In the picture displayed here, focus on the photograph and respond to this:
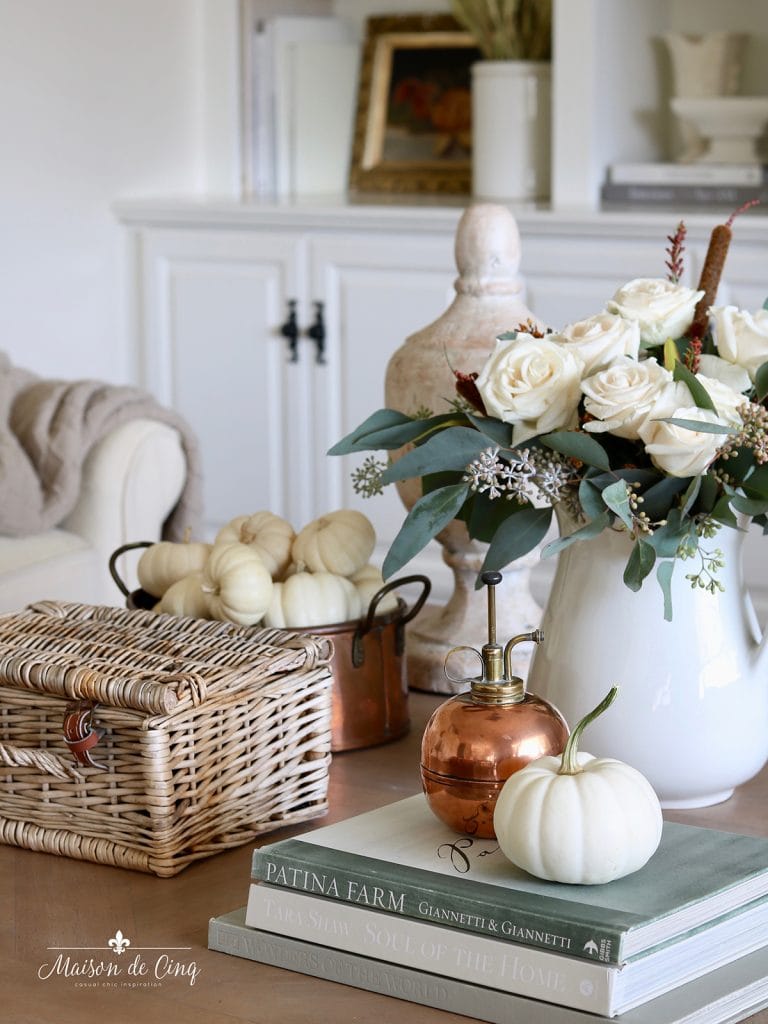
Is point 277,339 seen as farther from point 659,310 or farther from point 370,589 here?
point 659,310

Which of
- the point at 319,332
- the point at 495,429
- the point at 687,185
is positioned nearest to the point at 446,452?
the point at 495,429

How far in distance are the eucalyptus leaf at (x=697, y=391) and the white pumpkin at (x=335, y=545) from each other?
376 mm

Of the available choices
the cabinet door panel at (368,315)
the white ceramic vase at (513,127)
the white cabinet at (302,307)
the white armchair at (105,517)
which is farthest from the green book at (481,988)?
the white ceramic vase at (513,127)

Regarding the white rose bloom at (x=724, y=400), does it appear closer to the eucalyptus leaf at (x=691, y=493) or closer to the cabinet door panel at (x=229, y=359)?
the eucalyptus leaf at (x=691, y=493)

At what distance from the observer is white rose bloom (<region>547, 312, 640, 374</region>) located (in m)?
0.99

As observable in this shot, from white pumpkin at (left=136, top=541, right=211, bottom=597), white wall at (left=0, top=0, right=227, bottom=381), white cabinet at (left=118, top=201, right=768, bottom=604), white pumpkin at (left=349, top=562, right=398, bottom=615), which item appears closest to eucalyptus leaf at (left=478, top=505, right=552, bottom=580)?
white pumpkin at (left=349, top=562, right=398, bottom=615)

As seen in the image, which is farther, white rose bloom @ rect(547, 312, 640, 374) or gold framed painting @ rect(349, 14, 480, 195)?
gold framed painting @ rect(349, 14, 480, 195)

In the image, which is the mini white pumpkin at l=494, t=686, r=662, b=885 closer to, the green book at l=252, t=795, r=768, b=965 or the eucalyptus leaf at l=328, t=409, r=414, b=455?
the green book at l=252, t=795, r=768, b=965

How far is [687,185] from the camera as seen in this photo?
3049mm

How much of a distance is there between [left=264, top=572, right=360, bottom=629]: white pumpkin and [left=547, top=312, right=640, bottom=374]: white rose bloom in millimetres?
324

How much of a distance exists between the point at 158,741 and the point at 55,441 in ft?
4.67

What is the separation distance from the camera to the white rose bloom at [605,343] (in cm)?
99

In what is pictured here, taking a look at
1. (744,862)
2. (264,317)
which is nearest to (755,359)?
(744,862)

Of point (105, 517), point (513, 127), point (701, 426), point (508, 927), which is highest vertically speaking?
point (513, 127)
